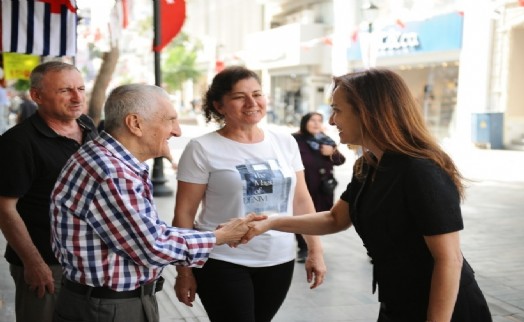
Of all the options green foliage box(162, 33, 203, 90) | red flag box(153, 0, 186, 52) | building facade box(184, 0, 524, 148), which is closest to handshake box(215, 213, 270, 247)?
red flag box(153, 0, 186, 52)

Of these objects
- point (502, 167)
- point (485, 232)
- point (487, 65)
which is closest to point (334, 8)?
point (487, 65)

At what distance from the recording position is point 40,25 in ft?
19.6

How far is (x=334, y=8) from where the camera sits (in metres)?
A: 30.4

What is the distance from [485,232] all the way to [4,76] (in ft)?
30.5

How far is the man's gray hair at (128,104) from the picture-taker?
2.13m

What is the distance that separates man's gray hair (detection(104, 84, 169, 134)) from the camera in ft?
6.98

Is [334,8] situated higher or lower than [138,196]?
higher

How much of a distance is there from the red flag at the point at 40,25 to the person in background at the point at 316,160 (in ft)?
9.35

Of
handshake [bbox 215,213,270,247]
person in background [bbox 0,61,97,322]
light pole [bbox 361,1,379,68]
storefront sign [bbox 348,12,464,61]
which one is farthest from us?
storefront sign [bbox 348,12,464,61]

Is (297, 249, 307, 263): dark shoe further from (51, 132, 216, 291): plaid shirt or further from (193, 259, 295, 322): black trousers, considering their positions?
(51, 132, 216, 291): plaid shirt

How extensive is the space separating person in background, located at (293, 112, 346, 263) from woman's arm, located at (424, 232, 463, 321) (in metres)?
4.81

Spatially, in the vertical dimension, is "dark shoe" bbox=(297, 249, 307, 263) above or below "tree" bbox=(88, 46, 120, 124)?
below

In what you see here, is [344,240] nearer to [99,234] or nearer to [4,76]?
[99,234]

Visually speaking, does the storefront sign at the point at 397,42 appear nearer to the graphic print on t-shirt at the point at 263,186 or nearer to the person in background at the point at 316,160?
the person in background at the point at 316,160
